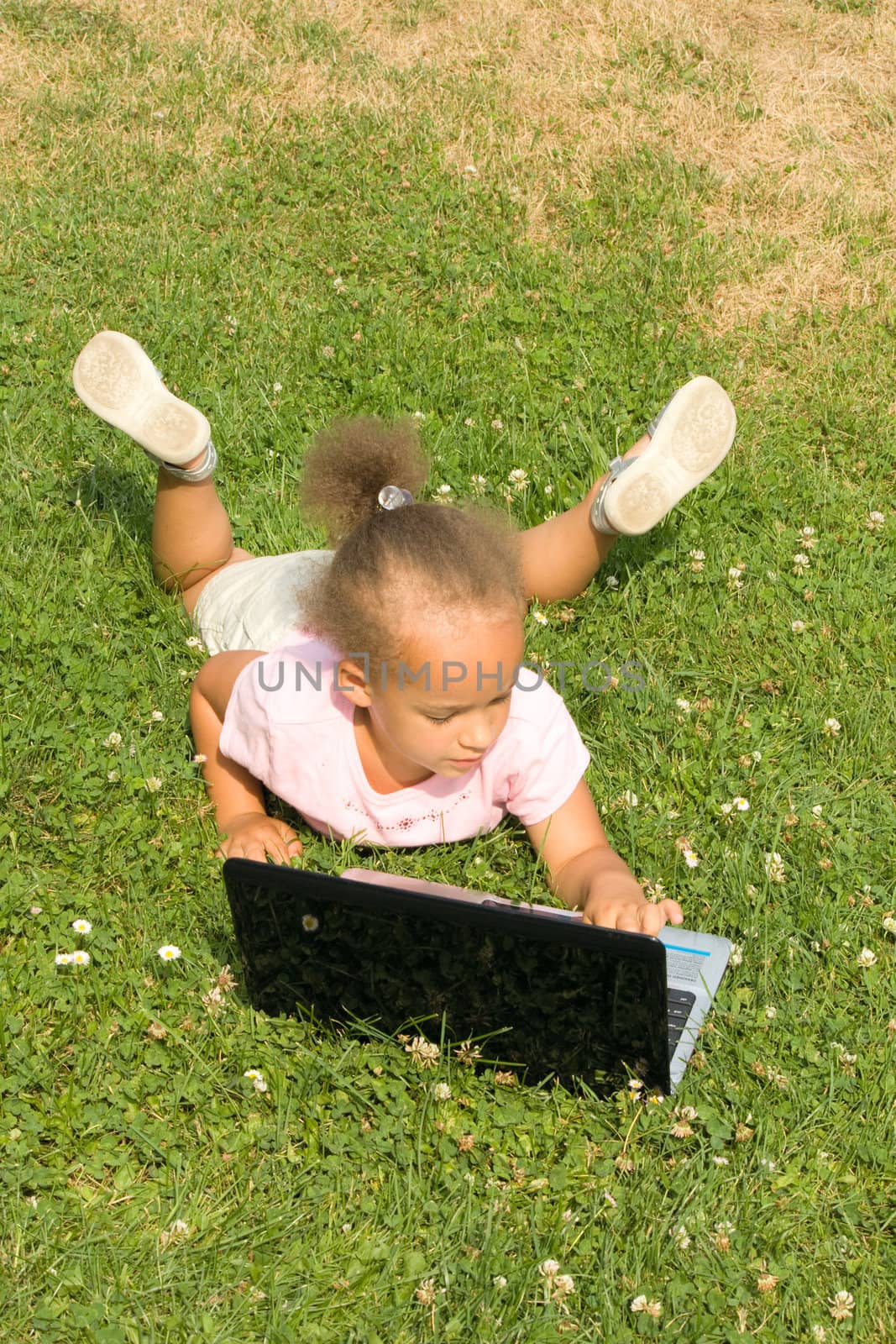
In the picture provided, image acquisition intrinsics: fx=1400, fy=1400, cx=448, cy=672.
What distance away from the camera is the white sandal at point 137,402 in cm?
438

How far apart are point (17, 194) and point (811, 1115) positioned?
590 centimetres

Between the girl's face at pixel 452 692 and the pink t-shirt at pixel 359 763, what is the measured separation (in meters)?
0.26

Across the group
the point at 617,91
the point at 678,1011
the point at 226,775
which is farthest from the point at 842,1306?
the point at 617,91

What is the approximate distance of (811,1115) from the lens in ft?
10.3

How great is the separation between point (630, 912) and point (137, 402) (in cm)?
230

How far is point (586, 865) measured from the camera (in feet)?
11.9

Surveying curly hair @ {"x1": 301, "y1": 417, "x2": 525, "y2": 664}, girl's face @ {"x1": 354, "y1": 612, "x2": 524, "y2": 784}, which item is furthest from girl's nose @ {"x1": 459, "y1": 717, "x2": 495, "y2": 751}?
curly hair @ {"x1": 301, "y1": 417, "x2": 525, "y2": 664}

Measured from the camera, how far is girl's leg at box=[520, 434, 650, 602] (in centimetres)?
458

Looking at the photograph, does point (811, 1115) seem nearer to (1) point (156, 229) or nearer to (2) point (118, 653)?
(2) point (118, 653)

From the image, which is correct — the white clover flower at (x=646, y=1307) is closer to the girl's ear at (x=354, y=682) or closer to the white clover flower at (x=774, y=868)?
the white clover flower at (x=774, y=868)

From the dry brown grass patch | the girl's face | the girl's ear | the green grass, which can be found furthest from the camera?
the dry brown grass patch

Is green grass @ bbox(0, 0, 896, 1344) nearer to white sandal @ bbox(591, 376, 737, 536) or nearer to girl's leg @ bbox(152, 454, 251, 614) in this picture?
girl's leg @ bbox(152, 454, 251, 614)

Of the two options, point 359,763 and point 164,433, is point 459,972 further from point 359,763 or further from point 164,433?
point 164,433

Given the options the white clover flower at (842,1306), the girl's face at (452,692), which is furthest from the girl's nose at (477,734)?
the white clover flower at (842,1306)
